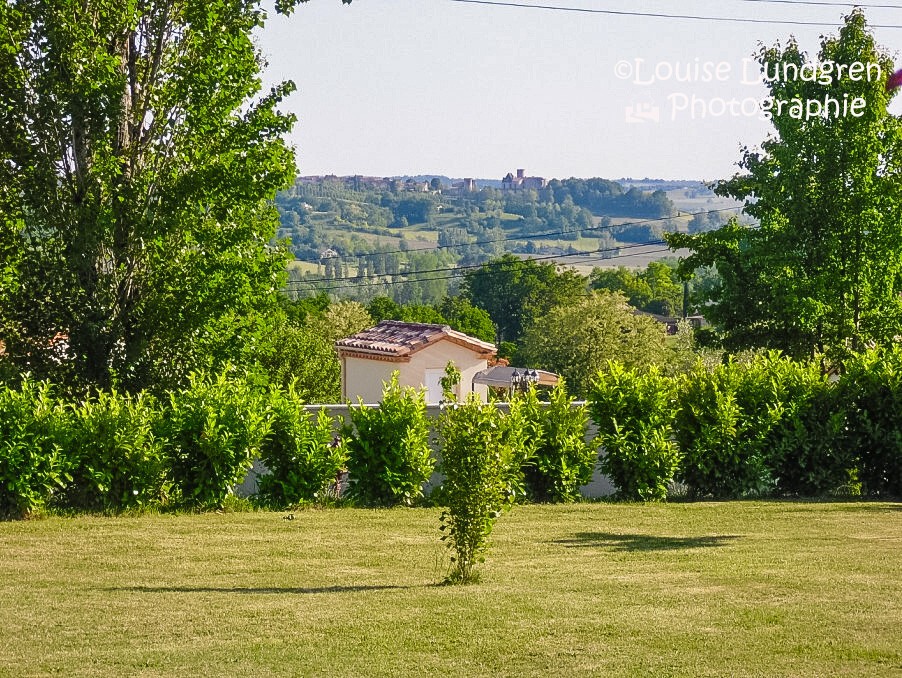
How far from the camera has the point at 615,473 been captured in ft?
44.2

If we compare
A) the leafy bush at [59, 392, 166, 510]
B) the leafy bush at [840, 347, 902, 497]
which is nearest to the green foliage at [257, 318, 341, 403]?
the leafy bush at [840, 347, 902, 497]

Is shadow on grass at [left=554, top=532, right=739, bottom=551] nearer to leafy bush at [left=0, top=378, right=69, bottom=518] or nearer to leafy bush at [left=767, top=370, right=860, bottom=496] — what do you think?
leafy bush at [left=767, top=370, right=860, bottom=496]

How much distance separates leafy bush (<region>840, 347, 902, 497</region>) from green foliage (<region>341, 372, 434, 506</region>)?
576 centimetres

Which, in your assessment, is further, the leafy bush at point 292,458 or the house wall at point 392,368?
the house wall at point 392,368

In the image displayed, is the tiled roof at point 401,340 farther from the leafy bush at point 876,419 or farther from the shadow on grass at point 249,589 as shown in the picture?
the shadow on grass at point 249,589

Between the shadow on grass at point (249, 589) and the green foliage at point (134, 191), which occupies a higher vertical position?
the green foliage at point (134, 191)

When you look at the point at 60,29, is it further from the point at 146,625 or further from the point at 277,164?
the point at 146,625

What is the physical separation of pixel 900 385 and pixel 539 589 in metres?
8.15

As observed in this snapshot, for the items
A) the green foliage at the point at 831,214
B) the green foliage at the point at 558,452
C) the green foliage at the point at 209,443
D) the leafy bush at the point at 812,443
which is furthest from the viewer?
the green foliage at the point at 831,214

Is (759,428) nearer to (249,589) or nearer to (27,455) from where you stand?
(249,589)

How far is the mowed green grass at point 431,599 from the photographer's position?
5.90 metres

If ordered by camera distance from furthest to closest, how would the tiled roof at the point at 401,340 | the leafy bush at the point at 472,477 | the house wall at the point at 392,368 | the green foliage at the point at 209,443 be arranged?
the tiled roof at the point at 401,340
the house wall at the point at 392,368
the green foliage at the point at 209,443
the leafy bush at the point at 472,477

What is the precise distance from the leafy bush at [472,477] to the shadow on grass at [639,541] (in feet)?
6.93

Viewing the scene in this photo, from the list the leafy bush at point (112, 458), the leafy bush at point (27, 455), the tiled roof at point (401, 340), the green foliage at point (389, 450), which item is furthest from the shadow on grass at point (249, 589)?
the tiled roof at point (401, 340)
